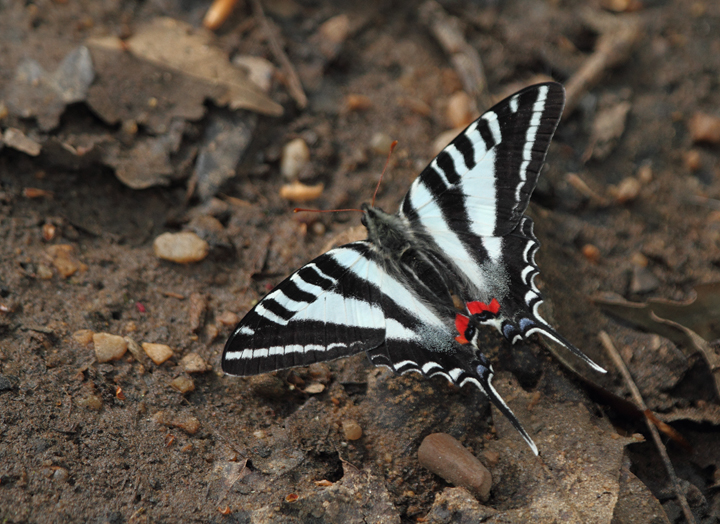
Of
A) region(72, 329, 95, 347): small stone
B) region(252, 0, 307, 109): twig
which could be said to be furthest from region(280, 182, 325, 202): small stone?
region(72, 329, 95, 347): small stone

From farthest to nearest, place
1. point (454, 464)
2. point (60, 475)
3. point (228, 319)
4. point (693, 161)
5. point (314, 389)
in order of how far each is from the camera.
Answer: point (693, 161), point (228, 319), point (314, 389), point (454, 464), point (60, 475)

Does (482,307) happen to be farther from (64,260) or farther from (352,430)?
(64,260)

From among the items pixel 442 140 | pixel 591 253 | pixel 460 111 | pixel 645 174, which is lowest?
Answer: pixel 591 253

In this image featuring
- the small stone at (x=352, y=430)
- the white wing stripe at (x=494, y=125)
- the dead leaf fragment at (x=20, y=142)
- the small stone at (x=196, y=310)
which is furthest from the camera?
the dead leaf fragment at (x=20, y=142)

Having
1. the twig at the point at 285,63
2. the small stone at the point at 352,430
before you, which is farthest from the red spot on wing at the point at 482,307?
the twig at the point at 285,63

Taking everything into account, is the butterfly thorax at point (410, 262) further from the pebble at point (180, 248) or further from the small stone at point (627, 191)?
the small stone at point (627, 191)

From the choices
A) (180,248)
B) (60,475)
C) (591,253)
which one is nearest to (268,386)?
(60,475)
